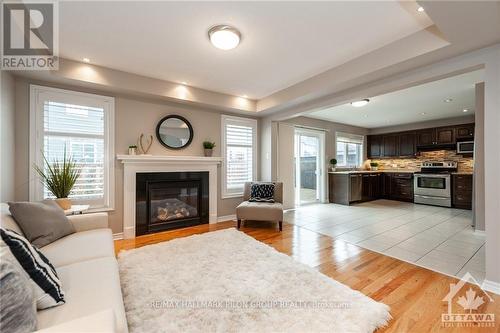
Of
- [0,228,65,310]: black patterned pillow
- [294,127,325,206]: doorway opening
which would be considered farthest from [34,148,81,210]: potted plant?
[294,127,325,206]: doorway opening

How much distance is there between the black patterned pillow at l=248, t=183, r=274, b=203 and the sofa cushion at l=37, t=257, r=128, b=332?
281 centimetres

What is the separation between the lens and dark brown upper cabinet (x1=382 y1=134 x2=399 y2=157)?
7.09 meters

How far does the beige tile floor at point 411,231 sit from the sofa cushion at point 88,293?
118 inches

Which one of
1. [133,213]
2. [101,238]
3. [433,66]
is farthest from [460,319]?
[133,213]

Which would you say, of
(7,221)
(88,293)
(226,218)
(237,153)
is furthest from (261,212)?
(7,221)

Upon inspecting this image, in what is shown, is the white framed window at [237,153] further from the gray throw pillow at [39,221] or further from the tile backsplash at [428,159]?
the tile backsplash at [428,159]

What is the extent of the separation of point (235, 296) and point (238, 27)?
2545mm

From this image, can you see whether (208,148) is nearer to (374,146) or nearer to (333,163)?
(333,163)

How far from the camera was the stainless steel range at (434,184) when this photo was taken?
5652mm

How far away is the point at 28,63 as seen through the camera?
256cm

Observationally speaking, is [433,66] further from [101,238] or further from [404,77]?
[101,238]

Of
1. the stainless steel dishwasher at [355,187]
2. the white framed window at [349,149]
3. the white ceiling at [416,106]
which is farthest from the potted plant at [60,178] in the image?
the white framed window at [349,149]

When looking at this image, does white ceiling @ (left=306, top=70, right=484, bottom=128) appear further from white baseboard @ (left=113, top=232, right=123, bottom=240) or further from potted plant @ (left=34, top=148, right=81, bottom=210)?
potted plant @ (left=34, top=148, right=81, bottom=210)

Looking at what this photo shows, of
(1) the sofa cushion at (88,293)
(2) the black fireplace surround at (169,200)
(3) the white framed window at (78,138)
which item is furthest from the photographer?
(2) the black fireplace surround at (169,200)
